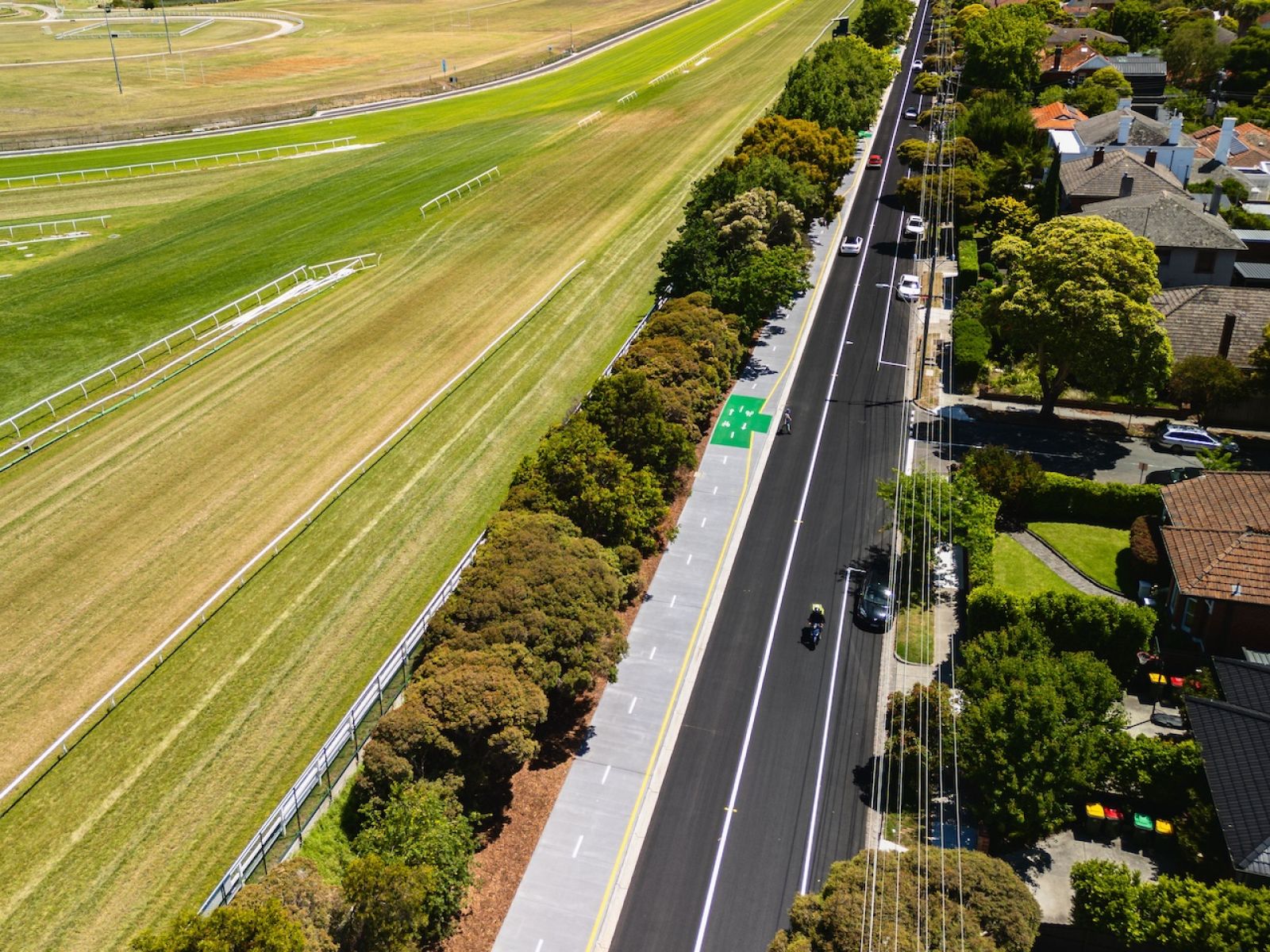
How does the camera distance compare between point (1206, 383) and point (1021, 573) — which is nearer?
point (1021, 573)

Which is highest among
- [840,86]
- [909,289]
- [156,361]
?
[840,86]

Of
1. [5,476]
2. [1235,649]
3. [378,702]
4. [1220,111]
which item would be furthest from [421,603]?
[1220,111]

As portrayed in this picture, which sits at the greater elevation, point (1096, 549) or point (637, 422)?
point (637, 422)

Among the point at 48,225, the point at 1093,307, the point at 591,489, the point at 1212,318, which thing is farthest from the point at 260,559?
the point at 1212,318

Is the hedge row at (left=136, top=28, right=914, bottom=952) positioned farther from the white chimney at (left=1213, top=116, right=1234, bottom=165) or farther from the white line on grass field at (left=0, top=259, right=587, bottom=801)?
the white chimney at (left=1213, top=116, right=1234, bottom=165)

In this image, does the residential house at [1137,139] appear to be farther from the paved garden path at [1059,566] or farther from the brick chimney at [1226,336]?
the paved garden path at [1059,566]

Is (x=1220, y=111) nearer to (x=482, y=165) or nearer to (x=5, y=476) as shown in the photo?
(x=482, y=165)

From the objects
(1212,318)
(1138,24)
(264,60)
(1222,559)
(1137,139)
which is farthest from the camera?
(264,60)

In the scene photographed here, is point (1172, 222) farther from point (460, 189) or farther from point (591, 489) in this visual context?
point (460, 189)
